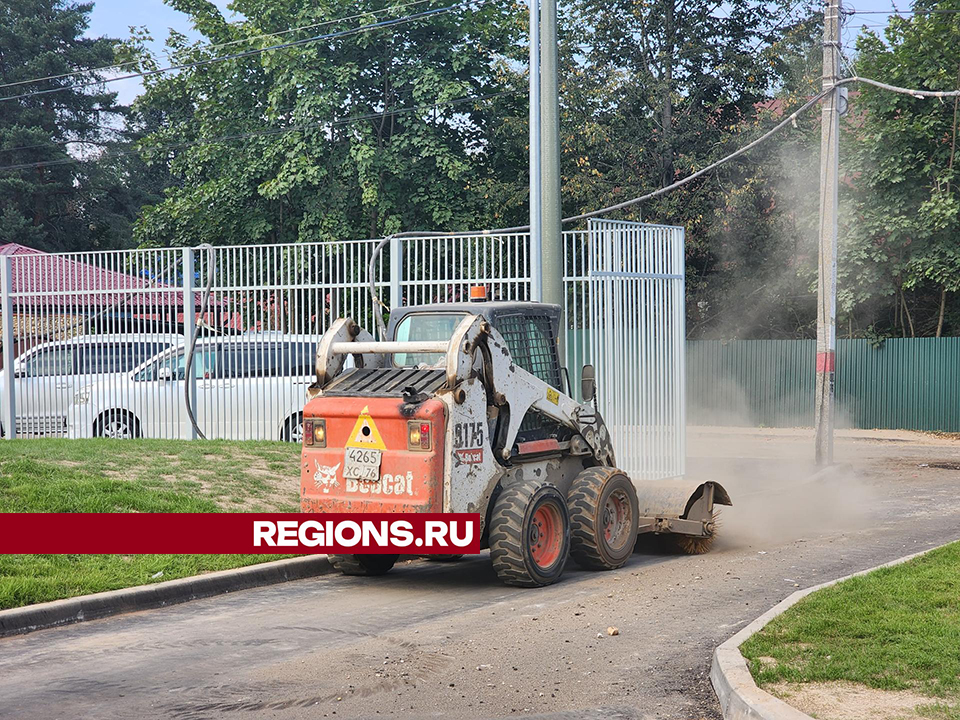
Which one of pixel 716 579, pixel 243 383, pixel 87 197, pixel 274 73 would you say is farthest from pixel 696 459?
pixel 87 197

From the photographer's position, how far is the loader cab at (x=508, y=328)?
10.3 m

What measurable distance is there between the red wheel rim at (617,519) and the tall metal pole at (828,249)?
372 inches

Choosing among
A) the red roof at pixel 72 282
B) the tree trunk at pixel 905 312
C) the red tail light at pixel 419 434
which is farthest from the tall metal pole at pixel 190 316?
the tree trunk at pixel 905 312

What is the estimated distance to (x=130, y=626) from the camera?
834cm

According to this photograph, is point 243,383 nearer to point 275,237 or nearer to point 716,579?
point 716,579

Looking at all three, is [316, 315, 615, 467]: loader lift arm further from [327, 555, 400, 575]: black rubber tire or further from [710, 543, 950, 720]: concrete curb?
[710, 543, 950, 720]: concrete curb

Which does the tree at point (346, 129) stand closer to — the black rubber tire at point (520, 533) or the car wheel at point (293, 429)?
the car wheel at point (293, 429)

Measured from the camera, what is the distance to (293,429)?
17094 mm

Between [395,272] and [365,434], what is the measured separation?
7.17 meters


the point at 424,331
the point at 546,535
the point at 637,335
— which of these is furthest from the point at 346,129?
the point at 546,535

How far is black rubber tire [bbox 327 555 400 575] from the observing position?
10.3 meters

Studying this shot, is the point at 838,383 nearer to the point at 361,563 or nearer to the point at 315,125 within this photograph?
the point at 315,125

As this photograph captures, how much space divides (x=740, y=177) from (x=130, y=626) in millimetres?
25438

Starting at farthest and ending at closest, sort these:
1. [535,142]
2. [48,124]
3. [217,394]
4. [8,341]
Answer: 1. [48,124]
2. [8,341]
3. [217,394]
4. [535,142]
